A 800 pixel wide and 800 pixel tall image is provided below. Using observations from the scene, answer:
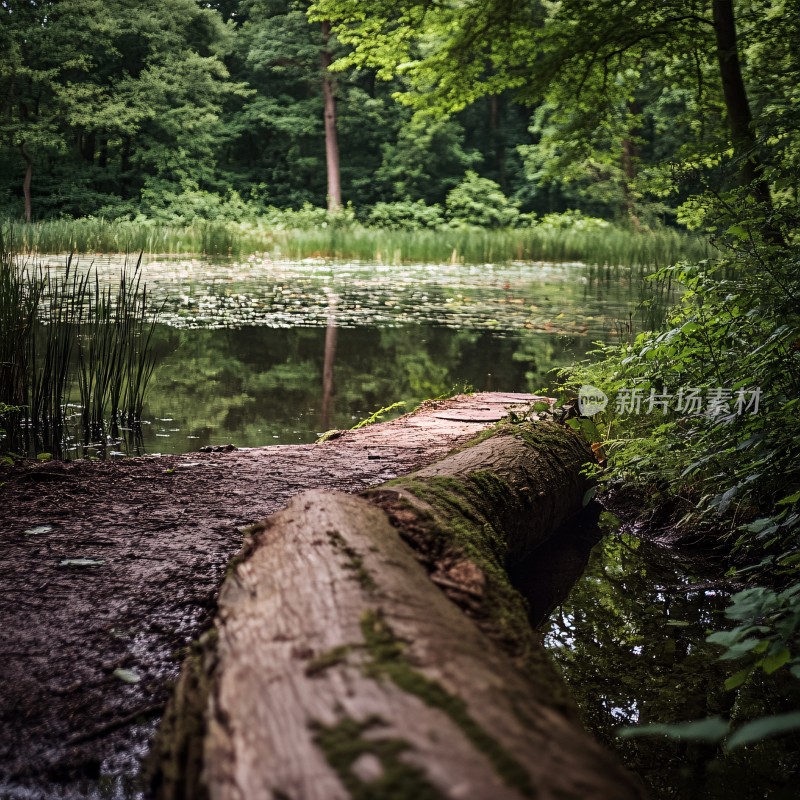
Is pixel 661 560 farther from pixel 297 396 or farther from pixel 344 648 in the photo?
pixel 297 396

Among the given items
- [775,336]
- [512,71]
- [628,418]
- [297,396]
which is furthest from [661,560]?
[512,71]

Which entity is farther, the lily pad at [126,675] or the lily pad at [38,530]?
the lily pad at [38,530]

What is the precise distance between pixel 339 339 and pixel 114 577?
17.4 feet

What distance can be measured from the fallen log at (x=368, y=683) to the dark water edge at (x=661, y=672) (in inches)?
19.3

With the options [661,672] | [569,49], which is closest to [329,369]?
[569,49]

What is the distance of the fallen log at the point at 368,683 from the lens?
0.85 meters

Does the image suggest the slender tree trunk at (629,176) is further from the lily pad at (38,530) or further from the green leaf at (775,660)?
the green leaf at (775,660)

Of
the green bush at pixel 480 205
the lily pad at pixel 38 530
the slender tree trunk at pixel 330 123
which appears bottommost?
the lily pad at pixel 38 530

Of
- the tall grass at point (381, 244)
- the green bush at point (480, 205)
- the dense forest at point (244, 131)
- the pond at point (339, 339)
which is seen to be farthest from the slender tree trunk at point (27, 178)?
the green bush at point (480, 205)

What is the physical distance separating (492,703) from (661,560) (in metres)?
→ 2.17

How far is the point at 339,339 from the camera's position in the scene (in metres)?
7.31

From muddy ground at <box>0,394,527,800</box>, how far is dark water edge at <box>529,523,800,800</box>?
94cm

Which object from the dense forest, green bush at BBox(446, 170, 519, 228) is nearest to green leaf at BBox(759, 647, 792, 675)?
the dense forest

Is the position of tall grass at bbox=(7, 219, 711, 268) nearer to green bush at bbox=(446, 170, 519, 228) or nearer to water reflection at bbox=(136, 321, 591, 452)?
water reflection at bbox=(136, 321, 591, 452)
